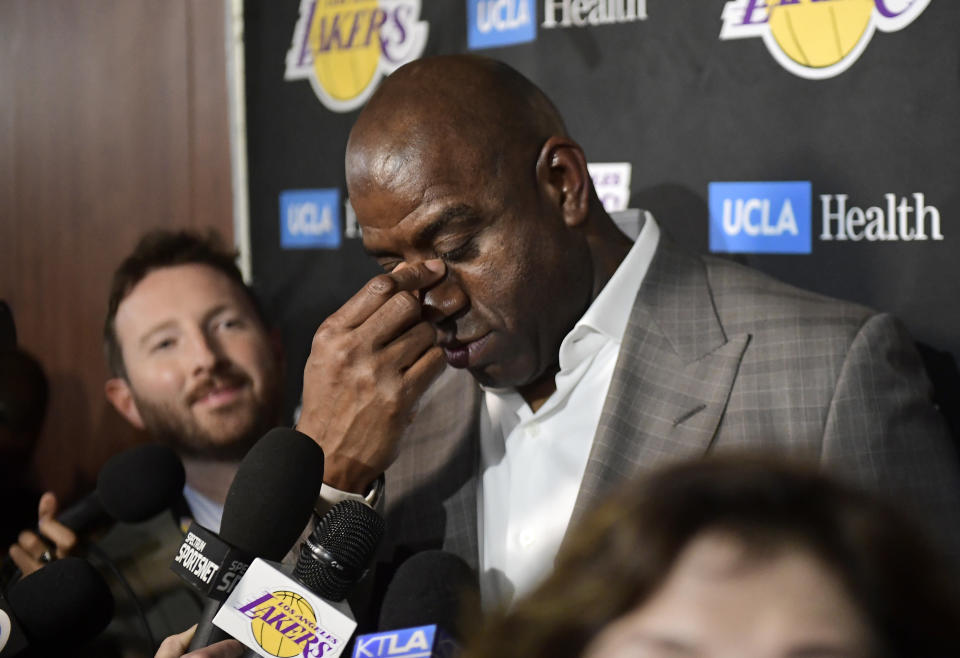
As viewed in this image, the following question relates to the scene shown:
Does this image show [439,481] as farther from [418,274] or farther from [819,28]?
[819,28]

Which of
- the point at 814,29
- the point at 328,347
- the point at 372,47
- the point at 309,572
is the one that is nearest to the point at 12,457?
the point at 372,47

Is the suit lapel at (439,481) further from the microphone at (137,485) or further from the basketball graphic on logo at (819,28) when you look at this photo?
the basketball graphic on logo at (819,28)

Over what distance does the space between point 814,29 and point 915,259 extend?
413 mm

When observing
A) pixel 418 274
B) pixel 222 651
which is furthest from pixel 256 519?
pixel 418 274

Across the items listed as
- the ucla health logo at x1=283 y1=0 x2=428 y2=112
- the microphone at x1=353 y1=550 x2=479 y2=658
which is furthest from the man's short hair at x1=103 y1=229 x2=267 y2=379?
the microphone at x1=353 y1=550 x2=479 y2=658

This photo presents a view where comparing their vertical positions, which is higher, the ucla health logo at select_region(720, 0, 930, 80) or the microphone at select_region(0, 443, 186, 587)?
the ucla health logo at select_region(720, 0, 930, 80)

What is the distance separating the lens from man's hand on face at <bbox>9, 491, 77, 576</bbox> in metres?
1.61

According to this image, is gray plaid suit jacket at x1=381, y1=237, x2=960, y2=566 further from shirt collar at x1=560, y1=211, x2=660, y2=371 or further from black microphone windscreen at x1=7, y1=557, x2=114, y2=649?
black microphone windscreen at x1=7, y1=557, x2=114, y2=649

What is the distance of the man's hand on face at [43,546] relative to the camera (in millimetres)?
1614

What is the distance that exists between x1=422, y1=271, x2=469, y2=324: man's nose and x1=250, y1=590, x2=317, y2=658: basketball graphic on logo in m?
0.55

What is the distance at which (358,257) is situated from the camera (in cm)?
230

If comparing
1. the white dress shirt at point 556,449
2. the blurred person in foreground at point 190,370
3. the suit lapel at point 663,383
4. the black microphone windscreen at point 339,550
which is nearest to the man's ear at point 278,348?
the blurred person in foreground at point 190,370

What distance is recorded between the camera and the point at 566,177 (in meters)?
1.51

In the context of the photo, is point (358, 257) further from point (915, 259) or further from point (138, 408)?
point (915, 259)
